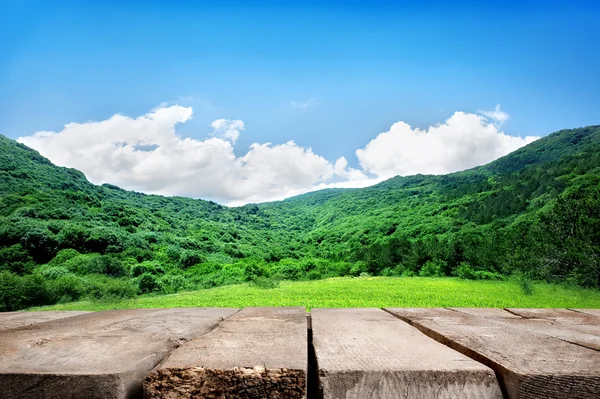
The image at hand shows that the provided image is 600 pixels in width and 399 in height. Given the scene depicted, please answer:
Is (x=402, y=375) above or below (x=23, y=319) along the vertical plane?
above

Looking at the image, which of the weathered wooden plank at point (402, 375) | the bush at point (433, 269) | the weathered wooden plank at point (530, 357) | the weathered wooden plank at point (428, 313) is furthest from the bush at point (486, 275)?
the weathered wooden plank at point (402, 375)

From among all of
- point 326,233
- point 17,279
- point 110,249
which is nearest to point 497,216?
point 326,233

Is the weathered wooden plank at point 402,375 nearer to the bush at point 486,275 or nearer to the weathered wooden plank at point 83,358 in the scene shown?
the weathered wooden plank at point 83,358

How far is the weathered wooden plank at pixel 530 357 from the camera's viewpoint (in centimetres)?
105

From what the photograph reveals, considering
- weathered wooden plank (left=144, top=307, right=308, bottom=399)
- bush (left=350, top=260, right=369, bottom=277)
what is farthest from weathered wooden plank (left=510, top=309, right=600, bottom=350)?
bush (left=350, top=260, right=369, bottom=277)

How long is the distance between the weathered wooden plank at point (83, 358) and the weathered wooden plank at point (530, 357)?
1106 mm

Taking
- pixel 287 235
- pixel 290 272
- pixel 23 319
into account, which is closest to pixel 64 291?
pixel 23 319

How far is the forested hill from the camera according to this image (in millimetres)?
22188

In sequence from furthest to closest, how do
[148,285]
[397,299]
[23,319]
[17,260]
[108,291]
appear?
[17,260] < [148,285] < [108,291] < [397,299] < [23,319]

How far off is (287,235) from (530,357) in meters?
84.1

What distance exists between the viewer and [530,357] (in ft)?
4.17

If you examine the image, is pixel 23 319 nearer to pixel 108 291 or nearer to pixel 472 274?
pixel 108 291

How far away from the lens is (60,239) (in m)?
38.7

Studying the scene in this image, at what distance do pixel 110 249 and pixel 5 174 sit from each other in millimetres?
22174
